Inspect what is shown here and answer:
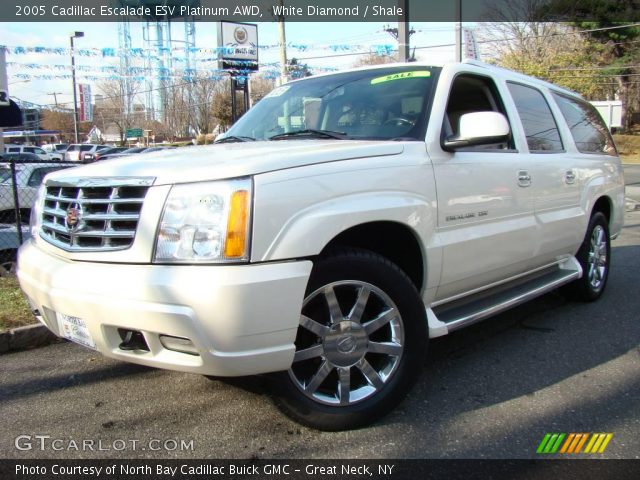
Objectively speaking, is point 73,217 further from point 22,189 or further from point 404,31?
point 404,31

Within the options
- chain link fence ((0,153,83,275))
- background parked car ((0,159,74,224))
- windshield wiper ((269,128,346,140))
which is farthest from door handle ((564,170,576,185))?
background parked car ((0,159,74,224))

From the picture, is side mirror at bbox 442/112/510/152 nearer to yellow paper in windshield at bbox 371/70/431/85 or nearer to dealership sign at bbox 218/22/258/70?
yellow paper in windshield at bbox 371/70/431/85

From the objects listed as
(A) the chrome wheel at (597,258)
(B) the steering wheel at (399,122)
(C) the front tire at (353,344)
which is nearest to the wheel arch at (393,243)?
(C) the front tire at (353,344)

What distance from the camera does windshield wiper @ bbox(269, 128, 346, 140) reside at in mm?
3287

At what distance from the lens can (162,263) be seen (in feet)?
7.68

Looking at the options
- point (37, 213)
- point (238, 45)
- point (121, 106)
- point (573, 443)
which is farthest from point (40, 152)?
point (573, 443)

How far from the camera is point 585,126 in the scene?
5195 mm

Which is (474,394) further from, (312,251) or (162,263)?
(162,263)

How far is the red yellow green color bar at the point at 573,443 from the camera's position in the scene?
2.62 m

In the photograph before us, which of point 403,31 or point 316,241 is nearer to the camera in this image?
point 316,241

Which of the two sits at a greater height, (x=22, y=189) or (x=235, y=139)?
(x=235, y=139)

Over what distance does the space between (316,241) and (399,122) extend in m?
1.20

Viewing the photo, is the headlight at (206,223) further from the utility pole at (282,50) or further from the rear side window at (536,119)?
the utility pole at (282,50)

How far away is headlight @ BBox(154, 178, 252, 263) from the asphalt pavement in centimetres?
99
